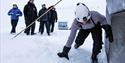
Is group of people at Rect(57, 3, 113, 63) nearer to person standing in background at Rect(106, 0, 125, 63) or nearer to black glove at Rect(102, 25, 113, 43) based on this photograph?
black glove at Rect(102, 25, 113, 43)

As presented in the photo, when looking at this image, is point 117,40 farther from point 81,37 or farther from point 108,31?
point 81,37

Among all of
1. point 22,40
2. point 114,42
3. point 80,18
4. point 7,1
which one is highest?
point 80,18

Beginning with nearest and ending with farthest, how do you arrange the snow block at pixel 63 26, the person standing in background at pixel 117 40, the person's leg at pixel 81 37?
the person standing in background at pixel 117 40, the person's leg at pixel 81 37, the snow block at pixel 63 26

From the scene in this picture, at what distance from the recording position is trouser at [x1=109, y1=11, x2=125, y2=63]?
8.85 meters

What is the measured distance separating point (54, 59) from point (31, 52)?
935mm

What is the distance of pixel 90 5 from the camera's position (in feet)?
99.5

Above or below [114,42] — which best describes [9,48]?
below

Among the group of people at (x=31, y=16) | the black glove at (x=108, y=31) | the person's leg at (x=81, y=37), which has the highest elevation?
the black glove at (x=108, y=31)

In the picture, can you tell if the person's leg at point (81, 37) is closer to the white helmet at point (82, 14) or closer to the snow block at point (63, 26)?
the white helmet at point (82, 14)

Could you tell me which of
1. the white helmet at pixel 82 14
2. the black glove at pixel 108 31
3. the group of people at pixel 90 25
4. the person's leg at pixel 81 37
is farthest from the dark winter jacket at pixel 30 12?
the black glove at pixel 108 31

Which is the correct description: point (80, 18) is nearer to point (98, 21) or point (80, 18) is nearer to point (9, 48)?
point (98, 21)

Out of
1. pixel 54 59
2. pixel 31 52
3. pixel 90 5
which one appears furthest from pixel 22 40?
pixel 90 5

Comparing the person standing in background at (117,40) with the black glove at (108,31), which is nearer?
the black glove at (108,31)

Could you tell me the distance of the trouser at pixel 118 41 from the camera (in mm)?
8852
